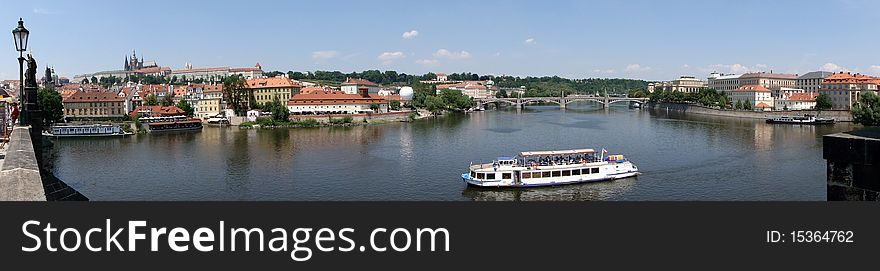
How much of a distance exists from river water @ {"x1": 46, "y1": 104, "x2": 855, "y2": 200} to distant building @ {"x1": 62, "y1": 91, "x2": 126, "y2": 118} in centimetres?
878

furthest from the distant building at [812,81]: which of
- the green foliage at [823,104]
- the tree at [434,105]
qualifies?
the tree at [434,105]

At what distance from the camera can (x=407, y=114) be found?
4609cm

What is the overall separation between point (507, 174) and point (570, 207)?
12.9 m

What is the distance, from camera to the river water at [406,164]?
1459 cm

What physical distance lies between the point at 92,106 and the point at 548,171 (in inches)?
1285

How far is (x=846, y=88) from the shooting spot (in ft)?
157

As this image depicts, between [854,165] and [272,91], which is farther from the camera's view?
[272,91]

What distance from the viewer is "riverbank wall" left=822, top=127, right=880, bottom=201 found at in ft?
6.63

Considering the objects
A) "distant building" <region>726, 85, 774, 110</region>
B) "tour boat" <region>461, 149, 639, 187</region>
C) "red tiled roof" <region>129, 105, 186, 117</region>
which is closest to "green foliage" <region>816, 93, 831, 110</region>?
"distant building" <region>726, 85, 774, 110</region>

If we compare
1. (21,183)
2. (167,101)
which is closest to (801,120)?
(167,101)

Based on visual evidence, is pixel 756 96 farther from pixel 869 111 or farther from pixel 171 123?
pixel 171 123

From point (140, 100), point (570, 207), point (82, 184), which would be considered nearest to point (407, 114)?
point (140, 100)

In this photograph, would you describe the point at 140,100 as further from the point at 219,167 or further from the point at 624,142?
the point at 624,142

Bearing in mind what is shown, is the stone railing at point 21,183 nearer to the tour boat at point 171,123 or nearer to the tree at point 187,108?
the tour boat at point 171,123
